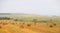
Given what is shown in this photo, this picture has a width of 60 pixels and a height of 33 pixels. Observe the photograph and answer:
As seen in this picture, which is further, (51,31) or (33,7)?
(33,7)

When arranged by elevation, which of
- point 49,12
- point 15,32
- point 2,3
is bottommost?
point 15,32

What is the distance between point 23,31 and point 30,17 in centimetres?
28

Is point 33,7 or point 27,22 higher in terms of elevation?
point 33,7

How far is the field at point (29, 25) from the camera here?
2.09 meters

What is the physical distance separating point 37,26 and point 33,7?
34 centimetres

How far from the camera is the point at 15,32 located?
2.08 metres

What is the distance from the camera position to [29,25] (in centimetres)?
216

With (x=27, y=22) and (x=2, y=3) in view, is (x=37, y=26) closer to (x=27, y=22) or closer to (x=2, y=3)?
(x=27, y=22)

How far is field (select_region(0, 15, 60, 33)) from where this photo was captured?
2.09m

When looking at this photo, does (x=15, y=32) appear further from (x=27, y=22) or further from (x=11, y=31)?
(x=27, y=22)

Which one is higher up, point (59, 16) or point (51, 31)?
point (59, 16)

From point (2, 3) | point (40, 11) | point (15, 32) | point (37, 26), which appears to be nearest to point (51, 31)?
point (37, 26)

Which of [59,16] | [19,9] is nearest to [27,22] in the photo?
[19,9]

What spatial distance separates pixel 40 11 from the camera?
2.21 meters
